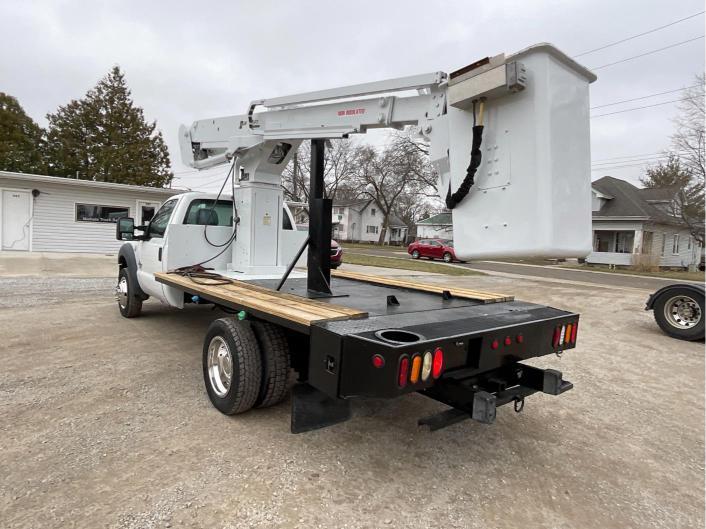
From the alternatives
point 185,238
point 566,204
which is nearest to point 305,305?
point 566,204

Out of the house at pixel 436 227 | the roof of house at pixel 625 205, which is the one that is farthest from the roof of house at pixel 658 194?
the house at pixel 436 227

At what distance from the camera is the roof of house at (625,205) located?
2886cm

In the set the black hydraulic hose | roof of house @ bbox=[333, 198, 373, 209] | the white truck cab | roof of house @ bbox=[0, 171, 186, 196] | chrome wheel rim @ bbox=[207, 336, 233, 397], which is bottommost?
chrome wheel rim @ bbox=[207, 336, 233, 397]

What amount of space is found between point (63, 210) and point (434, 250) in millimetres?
20793

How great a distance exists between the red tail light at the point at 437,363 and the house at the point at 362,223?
194 ft

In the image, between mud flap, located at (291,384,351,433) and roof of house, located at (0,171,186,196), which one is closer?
mud flap, located at (291,384,351,433)

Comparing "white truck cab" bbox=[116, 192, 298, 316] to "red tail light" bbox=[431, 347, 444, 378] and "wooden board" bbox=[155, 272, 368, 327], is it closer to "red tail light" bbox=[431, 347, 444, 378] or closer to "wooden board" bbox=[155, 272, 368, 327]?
"wooden board" bbox=[155, 272, 368, 327]

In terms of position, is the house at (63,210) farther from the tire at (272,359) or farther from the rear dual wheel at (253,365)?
the tire at (272,359)

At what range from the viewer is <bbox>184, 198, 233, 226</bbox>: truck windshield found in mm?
5492

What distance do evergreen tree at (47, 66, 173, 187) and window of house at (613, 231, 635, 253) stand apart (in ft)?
118

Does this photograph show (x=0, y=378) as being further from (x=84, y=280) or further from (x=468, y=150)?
(x=84, y=280)

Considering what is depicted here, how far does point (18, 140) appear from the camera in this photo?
3325 centimetres

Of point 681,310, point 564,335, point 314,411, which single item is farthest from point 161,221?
point 681,310

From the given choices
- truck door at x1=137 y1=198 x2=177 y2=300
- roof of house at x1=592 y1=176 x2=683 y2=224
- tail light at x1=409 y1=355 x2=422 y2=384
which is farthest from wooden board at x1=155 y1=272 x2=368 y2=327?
roof of house at x1=592 y1=176 x2=683 y2=224
